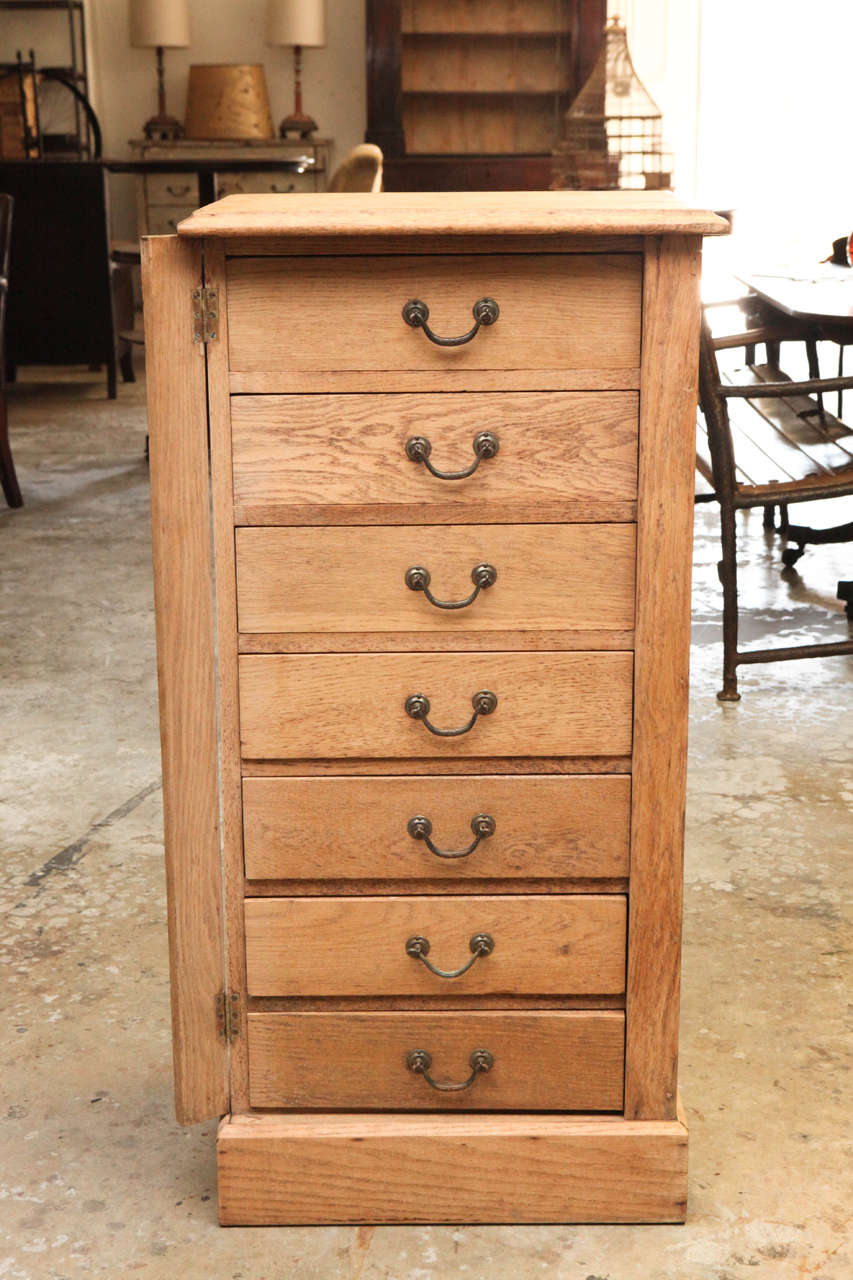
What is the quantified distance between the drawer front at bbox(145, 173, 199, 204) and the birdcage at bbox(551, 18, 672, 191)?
96.7 inches

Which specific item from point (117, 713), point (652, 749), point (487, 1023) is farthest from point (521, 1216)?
point (117, 713)

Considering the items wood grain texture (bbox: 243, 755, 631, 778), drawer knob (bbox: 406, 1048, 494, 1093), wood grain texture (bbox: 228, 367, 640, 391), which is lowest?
drawer knob (bbox: 406, 1048, 494, 1093)

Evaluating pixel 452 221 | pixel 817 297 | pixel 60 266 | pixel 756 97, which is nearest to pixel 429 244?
pixel 452 221

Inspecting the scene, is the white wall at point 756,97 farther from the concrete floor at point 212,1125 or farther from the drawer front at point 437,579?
the drawer front at point 437,579

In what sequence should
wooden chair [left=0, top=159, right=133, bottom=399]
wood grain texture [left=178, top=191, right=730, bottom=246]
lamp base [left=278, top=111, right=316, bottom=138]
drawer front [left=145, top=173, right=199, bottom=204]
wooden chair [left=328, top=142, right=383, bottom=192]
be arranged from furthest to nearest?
lamp base [left=278, top=111, right=316, bottom=138]
drawer front [left=145, top=173, right=199, bottom=204]
wooden chair [left=0, top=159, right=133, bottom=399]
wooden chair [left=328, top=142, right=383, bottom=192]
wood grain texture [left=178, top=191, right=730, bottom=246]

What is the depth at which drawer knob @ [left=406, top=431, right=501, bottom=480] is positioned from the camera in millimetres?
1378

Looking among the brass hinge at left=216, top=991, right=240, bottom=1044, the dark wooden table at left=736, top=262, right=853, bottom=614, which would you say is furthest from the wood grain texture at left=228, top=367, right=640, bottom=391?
the dark wooden table at left=736, top=262, right=853, bottom=614

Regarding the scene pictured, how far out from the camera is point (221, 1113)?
156cm

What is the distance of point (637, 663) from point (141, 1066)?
0.86 metres

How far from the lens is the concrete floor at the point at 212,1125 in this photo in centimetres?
149

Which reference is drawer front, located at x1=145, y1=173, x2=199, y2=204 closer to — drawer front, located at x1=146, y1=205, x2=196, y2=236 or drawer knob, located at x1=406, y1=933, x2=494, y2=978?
drawer front, located at x1=146, y1=205, x2=196, y2=236

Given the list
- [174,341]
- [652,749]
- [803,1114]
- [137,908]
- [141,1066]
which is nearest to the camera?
[174,341]

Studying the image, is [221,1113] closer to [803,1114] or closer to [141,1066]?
[141,1066]

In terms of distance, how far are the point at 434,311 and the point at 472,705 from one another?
1.28 ft
